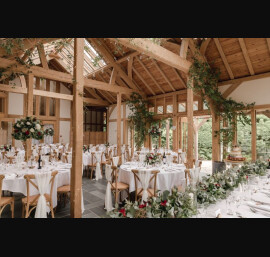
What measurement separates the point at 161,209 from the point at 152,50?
12.8 feet

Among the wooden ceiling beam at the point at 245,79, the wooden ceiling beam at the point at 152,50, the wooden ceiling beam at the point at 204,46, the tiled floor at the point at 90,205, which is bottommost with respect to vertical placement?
the tiled floor at the point at 90,205

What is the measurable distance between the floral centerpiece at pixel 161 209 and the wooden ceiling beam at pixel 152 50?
9.92 ft

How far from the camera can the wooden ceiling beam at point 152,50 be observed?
400cm

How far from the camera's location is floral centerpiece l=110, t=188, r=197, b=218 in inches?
69.3

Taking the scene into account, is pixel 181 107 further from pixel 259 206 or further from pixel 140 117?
pixel 259 206

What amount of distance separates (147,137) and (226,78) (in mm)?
5285

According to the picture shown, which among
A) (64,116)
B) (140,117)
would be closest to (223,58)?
(140,117)

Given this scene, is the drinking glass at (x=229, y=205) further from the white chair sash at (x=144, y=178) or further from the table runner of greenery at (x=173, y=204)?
the white chair sash at (x=144, y=178)

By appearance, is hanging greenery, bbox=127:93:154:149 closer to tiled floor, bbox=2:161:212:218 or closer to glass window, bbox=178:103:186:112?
glass window, bbox=178:103:186:112

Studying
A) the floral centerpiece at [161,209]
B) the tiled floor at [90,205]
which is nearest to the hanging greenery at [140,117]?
the tiled floor at [90,205]

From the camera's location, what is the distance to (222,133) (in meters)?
8.57

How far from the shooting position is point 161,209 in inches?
72.4
